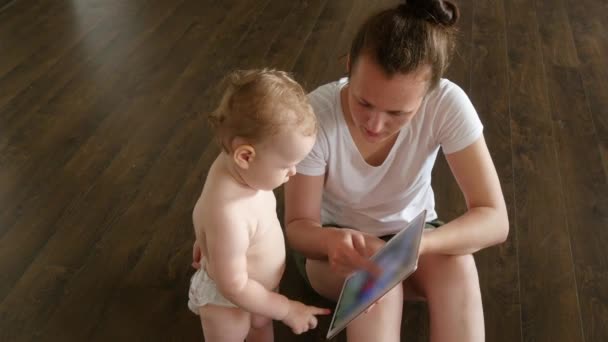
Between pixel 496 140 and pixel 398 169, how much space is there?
106 cm

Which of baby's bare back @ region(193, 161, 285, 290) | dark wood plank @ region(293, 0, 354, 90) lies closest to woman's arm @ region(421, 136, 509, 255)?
baby's bare back @ region(193, 161, 285, 290)

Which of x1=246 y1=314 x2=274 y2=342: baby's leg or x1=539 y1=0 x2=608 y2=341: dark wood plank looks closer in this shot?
x1=246 y1=314 x2=274 y2=342: baby's leg

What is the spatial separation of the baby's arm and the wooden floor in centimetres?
39

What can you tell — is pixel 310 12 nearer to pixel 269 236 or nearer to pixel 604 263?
pixel 604 263

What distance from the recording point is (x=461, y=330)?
3.85ft

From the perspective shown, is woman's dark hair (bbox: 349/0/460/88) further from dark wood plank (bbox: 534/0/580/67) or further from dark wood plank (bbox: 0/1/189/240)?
dark wood plank (bbox: 534/0/580/67)

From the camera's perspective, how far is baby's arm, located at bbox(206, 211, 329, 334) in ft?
3.16

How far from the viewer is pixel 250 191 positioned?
39.1 inches

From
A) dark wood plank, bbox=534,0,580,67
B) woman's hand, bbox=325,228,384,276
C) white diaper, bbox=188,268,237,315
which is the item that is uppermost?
woman's hand, bbox=325,228,384,276

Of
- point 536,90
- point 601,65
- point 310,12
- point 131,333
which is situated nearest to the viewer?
point 131,333

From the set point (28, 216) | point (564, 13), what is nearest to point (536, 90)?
point (564, 13)

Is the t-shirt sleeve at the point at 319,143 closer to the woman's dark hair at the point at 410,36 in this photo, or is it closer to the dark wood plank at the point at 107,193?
the woman's dark hair at the point at 410,36

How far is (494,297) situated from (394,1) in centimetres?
213

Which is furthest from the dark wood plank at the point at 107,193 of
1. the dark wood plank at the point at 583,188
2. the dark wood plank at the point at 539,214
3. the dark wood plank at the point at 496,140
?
the dark wood plank at the point at 583,188
